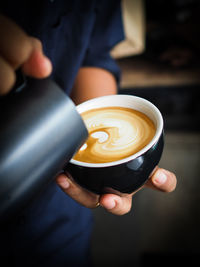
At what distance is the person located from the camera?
764mm

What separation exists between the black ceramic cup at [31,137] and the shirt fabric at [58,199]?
0.50 m

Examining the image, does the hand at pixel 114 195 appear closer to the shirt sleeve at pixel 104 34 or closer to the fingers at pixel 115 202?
the fingers at pixel 115 202

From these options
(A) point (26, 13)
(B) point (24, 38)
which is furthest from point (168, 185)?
(A) point (26, 13)

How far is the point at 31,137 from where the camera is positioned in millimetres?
323

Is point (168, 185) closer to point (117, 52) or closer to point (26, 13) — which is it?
point (26, 13)

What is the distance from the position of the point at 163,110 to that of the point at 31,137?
1.31 meters

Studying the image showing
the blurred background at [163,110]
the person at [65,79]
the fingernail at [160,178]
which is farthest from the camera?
the blurred background at [163,110]

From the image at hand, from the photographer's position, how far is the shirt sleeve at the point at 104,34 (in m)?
0.97

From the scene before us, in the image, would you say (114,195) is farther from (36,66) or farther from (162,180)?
(36,66)

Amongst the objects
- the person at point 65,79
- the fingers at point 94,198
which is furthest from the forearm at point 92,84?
→ the fingers at point 94,198

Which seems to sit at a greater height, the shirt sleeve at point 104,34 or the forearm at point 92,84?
the shirt sleeve at point 104,34

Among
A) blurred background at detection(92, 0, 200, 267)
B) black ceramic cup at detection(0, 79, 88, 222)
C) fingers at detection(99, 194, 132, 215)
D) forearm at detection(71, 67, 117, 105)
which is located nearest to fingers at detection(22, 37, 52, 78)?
black ceramic cup at detection(0, 79, 88, 222)

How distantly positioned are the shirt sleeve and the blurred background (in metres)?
0.30

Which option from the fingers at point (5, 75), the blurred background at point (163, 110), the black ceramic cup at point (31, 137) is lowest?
the blurred background at point (163, 110)
